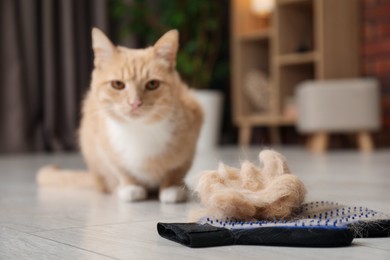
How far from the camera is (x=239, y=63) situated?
16.6 ft

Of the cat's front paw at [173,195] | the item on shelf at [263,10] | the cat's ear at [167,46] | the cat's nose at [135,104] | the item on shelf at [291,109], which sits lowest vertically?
the cat's front paw at [173,195]

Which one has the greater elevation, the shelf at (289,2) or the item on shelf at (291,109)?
the shelf at (289,2)

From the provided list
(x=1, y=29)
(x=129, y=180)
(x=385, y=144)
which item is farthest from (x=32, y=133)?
(x=129, y=180)

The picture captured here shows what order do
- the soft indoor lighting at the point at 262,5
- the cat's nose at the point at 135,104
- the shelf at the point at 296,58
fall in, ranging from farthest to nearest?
the soft indoor lighting at the point at 262,5
the shelf at the point at 296,58
the cat's nose at the point at 135,104

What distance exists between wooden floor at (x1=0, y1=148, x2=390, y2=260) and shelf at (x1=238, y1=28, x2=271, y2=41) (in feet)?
8.54

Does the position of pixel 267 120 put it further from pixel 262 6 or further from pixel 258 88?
pixel 262 6

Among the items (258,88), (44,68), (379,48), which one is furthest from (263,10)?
(44,68)

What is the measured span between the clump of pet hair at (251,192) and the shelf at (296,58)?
10.6 feet

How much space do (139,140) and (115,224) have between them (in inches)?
16.9

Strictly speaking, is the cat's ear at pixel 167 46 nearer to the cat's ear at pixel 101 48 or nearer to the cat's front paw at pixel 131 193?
the cat's ear at pixel 101 48

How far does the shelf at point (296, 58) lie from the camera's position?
174 inches

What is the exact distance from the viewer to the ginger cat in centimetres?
163

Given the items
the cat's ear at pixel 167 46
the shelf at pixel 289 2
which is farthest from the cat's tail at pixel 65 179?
the shelf at pixel 289 2

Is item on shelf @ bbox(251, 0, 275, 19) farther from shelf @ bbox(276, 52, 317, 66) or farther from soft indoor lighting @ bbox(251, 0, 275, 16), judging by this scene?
shelf @ bbox(276, 52, 317, 66)
